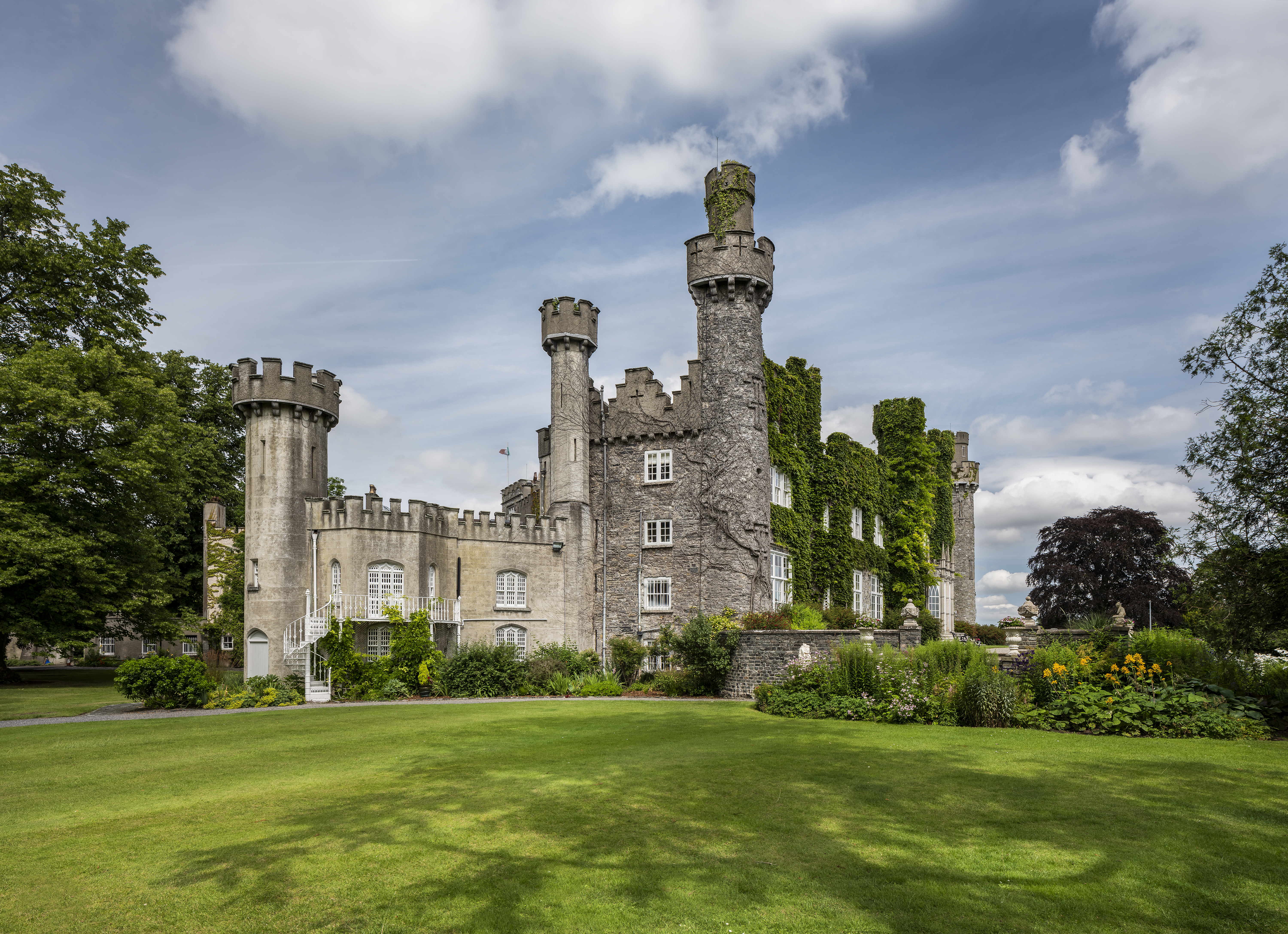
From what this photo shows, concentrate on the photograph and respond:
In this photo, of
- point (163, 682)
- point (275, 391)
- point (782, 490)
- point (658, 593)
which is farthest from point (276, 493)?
point (782, 490)

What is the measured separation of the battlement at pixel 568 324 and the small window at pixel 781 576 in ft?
36.2

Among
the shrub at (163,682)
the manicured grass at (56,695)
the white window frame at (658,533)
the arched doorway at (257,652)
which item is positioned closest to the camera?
the manicured grass at (56,695)

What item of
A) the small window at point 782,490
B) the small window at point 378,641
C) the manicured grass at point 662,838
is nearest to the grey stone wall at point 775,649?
the small window at point 782,490

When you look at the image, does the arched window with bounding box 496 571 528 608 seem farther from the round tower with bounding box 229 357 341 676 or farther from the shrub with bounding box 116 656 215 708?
the shrub with bounding box 116 656 215 708

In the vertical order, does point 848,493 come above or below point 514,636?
above

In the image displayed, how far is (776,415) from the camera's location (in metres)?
31.5

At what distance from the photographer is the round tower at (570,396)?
31.9 m

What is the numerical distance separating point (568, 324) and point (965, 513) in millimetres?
29874

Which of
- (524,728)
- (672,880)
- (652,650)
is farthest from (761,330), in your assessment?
(672,880)

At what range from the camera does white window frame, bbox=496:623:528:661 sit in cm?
3039

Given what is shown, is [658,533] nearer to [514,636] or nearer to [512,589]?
[512,589]

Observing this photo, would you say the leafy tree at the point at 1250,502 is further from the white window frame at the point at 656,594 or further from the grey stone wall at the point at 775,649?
the white window frame at the point at 656,594

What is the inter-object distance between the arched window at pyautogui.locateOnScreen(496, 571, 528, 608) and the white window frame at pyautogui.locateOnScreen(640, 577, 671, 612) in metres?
4.45

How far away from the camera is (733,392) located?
1177 inches
